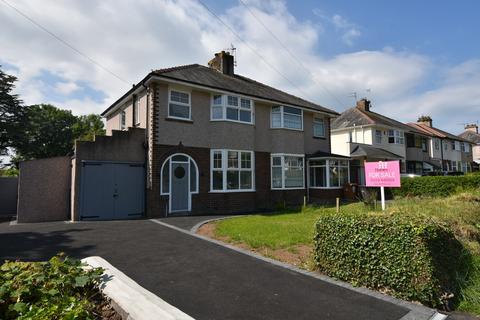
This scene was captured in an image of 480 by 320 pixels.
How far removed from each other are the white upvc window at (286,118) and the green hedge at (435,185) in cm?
819

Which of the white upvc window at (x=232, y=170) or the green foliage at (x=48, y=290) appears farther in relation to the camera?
the white upvc window at (x=232, y=170)

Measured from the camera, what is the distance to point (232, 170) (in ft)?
50.4

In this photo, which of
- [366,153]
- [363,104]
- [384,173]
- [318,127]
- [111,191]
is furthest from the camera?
[363,104]

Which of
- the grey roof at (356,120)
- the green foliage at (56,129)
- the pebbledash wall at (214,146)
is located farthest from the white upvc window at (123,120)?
the grey roof at (356,120)

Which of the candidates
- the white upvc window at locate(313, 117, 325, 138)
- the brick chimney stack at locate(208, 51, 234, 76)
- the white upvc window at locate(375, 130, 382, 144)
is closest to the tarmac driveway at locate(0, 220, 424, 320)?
the brick chimney stack at locate(208, 51, 234, 76)

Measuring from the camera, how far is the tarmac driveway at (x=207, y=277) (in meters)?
4.20

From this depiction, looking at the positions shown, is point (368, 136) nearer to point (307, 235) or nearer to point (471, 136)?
point (307, 235)

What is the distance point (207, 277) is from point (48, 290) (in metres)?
2.73

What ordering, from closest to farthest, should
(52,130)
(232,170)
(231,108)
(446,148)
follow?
(232,170)
(231,108)
(52,130)
(446,148)

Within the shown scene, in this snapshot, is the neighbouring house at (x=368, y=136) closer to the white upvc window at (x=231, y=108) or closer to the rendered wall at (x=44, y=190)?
the white upvc window at (x=231, y=108)

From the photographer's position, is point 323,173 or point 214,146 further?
point 323,173

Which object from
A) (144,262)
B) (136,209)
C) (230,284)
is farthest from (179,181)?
(230,284)

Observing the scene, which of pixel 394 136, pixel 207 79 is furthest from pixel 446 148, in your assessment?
pixel 207 79

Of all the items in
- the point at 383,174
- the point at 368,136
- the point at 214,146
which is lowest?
the point at 383,174
